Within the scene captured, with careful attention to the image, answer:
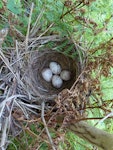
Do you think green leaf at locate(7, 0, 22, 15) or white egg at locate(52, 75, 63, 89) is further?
white egg at locate(52, 75, 63, 89)

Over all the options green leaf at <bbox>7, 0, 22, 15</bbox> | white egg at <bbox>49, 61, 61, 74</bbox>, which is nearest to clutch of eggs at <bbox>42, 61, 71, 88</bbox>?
white egg at <bbox>49, 61, 61, 74</bbox>

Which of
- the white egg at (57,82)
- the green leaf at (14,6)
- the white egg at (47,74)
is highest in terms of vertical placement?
the green leaf at (14,6)

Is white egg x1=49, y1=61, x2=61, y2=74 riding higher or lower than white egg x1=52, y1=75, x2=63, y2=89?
higher

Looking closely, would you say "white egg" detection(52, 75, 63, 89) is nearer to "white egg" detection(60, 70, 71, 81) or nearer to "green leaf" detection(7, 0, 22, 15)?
"white egg" detection(60, 70, 71, 81)

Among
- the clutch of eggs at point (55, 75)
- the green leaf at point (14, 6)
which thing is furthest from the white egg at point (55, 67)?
the green leaf at point (14, 6)

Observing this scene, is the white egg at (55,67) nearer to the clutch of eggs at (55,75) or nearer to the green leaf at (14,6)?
the clutch of eggs at (55,75)

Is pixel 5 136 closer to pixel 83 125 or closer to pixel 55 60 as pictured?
pixel 83 125
